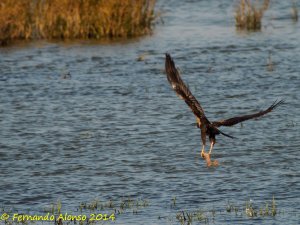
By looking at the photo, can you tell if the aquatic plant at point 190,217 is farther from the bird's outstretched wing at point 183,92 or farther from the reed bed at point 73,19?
the reed bed at point 73,19

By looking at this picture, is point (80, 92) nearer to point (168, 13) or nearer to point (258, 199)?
point (258, 199)

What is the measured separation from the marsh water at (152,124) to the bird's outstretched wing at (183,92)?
0.89 m

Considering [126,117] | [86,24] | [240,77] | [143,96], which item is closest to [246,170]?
[126,117]

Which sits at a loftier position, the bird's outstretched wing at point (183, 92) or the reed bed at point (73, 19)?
the bird's outstretched wing at point (183, 92)

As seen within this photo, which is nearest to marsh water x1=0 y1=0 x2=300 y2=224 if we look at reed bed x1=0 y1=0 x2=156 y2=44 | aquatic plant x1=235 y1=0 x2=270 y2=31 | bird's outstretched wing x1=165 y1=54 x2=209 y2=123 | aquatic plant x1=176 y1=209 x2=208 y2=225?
aquatic plant x1=176 y1=209 x2=208 y2=225

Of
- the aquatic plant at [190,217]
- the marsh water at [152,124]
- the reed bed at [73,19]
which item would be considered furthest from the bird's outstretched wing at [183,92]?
the reed bed at [73,19]

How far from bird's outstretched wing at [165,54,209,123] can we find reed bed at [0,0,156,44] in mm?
11365

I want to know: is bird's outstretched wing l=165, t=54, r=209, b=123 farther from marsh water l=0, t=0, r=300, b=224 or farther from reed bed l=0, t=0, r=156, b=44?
reed bed l=0, t=0, r=156, b=44

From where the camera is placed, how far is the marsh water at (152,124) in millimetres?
10203

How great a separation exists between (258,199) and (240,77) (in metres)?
8.05

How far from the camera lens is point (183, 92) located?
9.95m

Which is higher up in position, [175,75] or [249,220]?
[175,75]

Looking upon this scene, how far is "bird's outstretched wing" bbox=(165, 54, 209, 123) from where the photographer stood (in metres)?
9.80

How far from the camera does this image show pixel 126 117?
1488 centimetres
